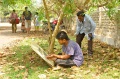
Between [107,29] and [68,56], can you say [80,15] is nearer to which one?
[68,56]

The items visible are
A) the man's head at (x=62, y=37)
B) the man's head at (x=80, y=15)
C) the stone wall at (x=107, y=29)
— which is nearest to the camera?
the man's head at (x=62, y=37)

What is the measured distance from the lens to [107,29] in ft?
40.7

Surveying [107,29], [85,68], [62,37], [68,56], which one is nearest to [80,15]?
[62,37]

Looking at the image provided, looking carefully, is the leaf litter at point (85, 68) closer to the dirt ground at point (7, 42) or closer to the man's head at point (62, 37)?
the dirt ground at point (7, 42)

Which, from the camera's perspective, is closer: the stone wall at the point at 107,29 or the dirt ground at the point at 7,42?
the dirt ground at the point at 7,42

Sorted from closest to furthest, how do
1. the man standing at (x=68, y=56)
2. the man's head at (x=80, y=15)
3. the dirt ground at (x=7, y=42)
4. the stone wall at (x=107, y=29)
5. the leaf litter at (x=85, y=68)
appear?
the leaf litter at (x=85, y=68) → the man standing at (x=68, y=56) → the man's head at (x=80, y=15) → the dirt ground at (x=7, y=42) → the stone wall at (x=107, y=29)

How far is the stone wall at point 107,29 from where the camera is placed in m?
10.8

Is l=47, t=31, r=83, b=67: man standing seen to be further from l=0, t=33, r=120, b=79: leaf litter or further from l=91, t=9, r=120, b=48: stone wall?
l=91, t=9, r=120, b=48: stone wall

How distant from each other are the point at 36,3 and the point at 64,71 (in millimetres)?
15039

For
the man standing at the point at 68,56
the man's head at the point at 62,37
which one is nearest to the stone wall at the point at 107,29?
the man standing at the point at 68,56

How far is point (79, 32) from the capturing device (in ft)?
28.5

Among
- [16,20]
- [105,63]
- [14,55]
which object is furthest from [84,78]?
[16,20]

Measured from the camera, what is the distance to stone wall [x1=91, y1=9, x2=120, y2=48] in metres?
10.8

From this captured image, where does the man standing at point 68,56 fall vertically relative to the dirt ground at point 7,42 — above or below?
above
